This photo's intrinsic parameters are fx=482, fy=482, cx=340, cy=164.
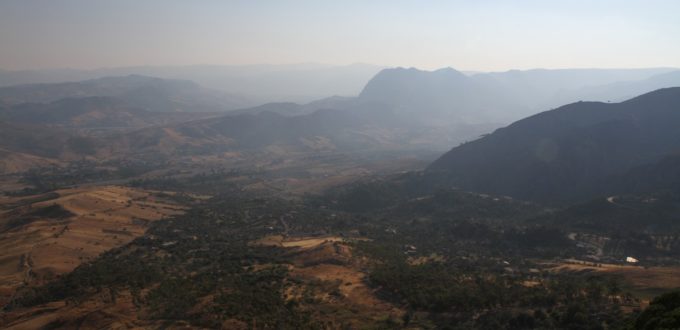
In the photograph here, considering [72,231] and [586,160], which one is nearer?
[72,231]

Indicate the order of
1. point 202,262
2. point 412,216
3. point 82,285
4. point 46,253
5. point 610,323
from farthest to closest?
point 412,216 → point 46,253 → point 202,262 → point 82,285 → point 610,323

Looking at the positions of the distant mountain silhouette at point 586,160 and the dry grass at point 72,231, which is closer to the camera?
the dry grass at point 72,231

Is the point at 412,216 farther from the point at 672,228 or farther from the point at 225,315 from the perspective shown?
the point at 225,315

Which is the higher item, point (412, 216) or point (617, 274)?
point (617, 274)

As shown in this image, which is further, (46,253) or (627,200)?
(627,200)

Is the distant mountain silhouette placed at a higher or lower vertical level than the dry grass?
higher

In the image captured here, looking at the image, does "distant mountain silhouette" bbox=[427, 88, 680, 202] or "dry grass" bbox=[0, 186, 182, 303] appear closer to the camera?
"dry grass" bbox=[0, 186, 182, 303]

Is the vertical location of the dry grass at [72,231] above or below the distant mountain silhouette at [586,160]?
below

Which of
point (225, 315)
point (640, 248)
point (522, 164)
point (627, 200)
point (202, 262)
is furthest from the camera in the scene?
point (522, 164)

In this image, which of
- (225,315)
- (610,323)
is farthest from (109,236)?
(610,323)

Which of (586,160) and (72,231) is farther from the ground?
(586,160)

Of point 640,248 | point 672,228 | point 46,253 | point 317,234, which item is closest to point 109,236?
point 46,253
